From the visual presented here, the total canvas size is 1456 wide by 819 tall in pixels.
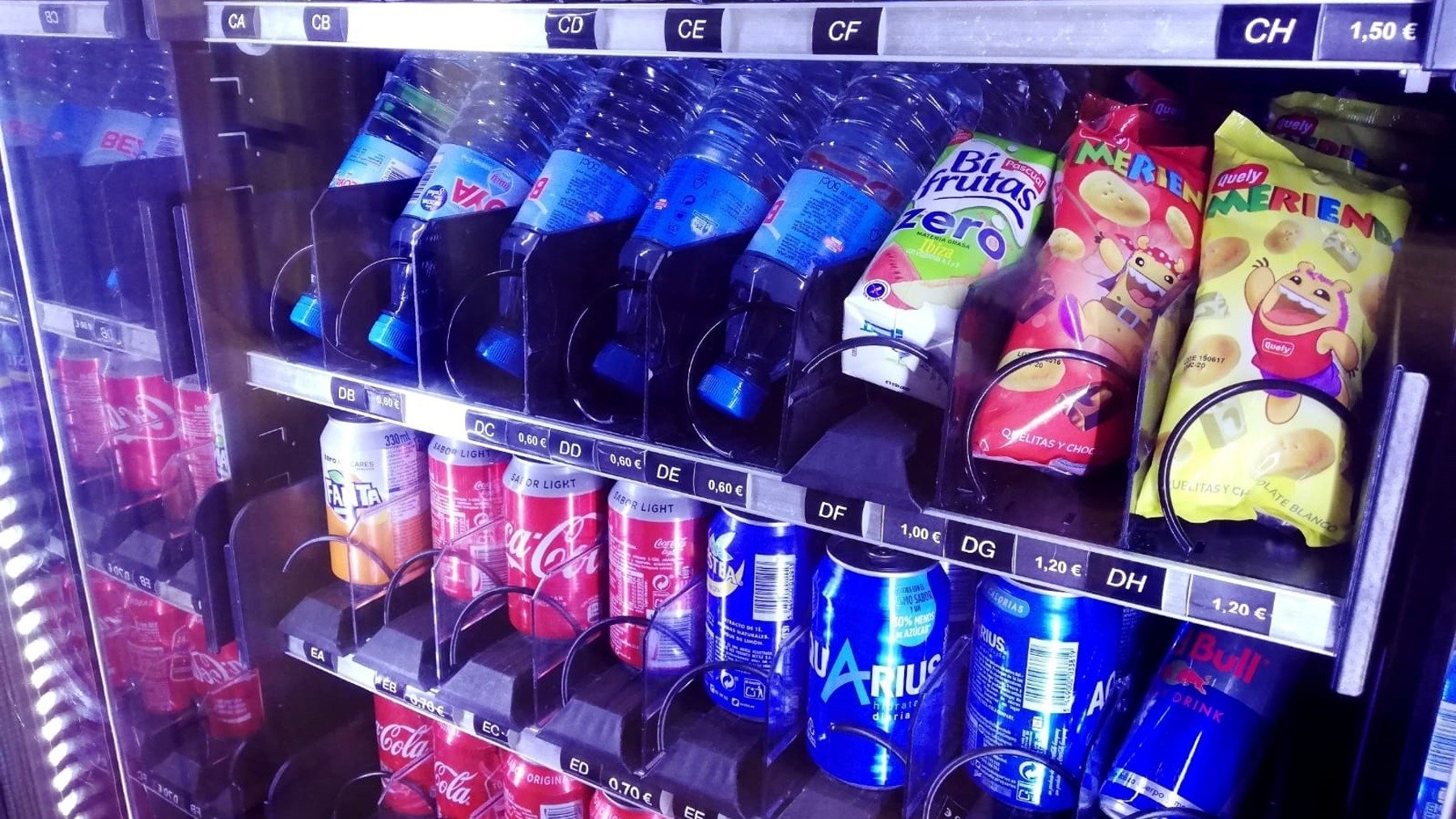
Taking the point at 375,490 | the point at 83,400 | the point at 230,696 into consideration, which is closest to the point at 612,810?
the point at 375,490

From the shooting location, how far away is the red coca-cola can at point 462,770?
5.08 feet

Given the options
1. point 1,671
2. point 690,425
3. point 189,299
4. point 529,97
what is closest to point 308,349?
point 189,299

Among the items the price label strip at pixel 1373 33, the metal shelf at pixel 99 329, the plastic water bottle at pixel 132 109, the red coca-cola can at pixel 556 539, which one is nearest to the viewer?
the price label strip at pixel 1373 33

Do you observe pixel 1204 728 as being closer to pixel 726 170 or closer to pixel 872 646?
pixel 872 646

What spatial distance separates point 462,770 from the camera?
5.14ft

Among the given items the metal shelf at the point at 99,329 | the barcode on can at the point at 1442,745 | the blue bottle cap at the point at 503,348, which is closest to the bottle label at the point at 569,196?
the blue bottle cap at the point at 503,348

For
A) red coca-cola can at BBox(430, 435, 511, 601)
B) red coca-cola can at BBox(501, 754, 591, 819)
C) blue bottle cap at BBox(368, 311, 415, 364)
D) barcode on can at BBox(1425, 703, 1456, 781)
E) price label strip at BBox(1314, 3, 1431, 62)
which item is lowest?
red coca-cola can at BBox(501, 754, 591, 819)

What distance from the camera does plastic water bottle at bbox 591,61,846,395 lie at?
43.9 inches

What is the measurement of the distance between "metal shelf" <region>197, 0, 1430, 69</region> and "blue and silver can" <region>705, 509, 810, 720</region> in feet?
1.65

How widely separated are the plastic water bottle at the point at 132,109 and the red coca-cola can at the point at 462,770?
0.96m

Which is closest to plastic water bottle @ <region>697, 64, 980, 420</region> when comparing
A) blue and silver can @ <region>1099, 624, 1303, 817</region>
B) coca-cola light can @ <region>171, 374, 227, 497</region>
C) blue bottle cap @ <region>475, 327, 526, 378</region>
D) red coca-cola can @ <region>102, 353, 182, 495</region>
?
blue bottle cap @ <region>475, 327, 526, 378</region>

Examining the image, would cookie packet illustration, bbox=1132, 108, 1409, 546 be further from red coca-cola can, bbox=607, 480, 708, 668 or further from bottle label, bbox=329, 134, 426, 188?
bottle label, bbox=329, 134, 426, 188

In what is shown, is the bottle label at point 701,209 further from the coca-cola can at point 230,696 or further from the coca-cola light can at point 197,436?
the coca-cola can at point 230,696

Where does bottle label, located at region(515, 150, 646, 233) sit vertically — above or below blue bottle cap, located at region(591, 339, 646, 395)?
above
